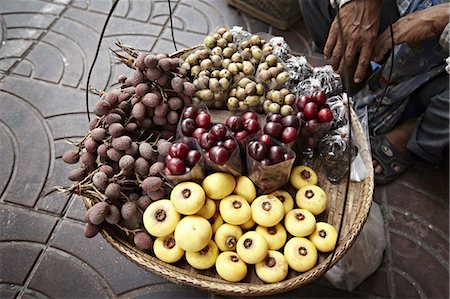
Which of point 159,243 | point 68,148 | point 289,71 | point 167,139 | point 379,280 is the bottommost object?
point 379,280

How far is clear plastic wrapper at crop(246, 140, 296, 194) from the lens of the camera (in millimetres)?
1037

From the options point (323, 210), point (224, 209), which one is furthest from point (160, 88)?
point (323, 210)

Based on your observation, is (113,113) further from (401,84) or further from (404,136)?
(404,136)

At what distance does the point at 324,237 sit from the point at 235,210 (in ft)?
0.80

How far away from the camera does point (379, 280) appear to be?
1.45 meters

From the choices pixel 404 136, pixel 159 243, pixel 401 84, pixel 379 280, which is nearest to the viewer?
pixel 159 243

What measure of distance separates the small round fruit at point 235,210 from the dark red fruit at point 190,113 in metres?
0.27

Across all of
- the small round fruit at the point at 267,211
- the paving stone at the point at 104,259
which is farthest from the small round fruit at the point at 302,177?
the paving stone at the point at 104,259

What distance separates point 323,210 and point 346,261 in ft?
1.03

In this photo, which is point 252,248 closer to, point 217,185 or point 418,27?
point 217,185

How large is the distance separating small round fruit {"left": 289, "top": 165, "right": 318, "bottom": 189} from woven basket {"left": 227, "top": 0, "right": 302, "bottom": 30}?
126cm

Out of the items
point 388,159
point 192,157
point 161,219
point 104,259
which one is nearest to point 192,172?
point 192,157

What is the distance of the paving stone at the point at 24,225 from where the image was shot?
1.49 metres

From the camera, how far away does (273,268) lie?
3.25 ft
